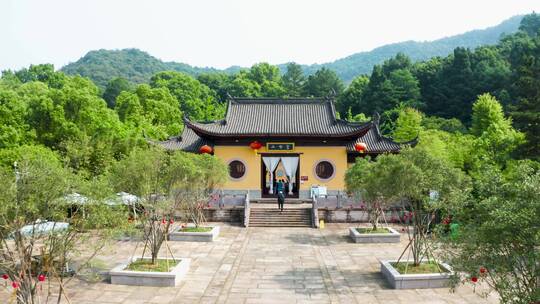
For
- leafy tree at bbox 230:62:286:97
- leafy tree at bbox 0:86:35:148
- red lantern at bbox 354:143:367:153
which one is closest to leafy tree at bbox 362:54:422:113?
leafy tree at bbox 230:62:286:97

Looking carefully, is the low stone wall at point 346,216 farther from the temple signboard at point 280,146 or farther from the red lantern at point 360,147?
the temple signboard at point 280,146

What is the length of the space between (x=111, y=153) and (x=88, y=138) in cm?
152

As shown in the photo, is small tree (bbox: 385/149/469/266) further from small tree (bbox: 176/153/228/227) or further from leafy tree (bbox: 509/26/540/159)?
leafy tree (bbox: 509/26/540/159)

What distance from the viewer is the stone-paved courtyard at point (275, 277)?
9.61 m

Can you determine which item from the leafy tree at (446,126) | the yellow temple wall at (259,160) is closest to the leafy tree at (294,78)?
the leafy tree at (446,126)

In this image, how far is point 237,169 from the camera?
24.2m

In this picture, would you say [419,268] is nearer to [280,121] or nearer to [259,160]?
[259,160]

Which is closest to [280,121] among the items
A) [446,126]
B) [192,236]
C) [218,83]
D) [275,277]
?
[192,236]

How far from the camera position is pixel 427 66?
2389 inches

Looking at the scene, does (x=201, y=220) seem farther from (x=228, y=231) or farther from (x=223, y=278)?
(x=223, y=278)

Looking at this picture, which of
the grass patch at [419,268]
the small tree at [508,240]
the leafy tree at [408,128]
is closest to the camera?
the small tree at [508,240]

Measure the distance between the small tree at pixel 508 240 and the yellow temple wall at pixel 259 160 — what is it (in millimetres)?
17423

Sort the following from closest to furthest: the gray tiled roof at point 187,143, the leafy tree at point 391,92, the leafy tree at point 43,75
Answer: the gray tiled roof at point 187,143 < the leafy tree at point 391,92 < the leafy tree at point 43,75

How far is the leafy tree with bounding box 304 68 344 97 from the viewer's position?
69.0 metres
